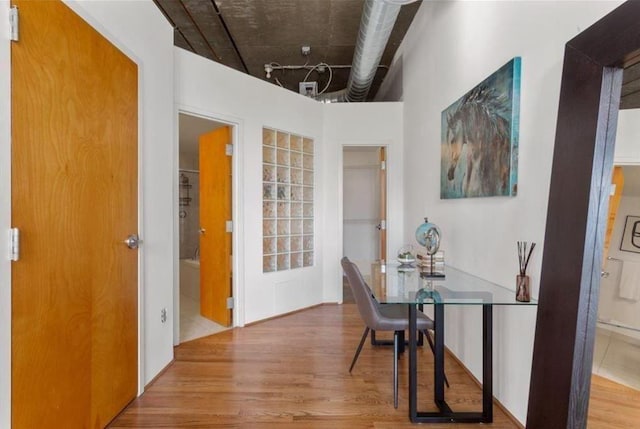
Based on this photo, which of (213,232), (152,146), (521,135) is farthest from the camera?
(213,232)

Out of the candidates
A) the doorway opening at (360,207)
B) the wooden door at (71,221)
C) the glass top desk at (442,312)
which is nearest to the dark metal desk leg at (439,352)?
the glass top desk at (442,312)

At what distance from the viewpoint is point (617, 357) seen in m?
1.11

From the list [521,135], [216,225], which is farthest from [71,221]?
[521,135]

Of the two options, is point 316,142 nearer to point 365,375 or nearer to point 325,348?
point 325,348

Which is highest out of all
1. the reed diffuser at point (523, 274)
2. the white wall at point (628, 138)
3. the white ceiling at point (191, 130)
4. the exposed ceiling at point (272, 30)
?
the exposed ceiling at point (272, 30)

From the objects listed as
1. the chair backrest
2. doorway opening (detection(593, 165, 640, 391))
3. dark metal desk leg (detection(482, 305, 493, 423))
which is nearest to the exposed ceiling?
the chair backrest

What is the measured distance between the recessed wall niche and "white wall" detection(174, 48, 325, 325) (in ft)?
0.35

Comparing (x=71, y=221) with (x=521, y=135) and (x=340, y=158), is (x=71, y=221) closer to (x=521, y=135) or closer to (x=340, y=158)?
(x=521, y=135)

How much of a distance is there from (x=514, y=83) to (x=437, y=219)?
1413 millimetres

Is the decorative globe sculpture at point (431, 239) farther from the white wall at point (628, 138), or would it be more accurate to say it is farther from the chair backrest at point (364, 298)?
the white wall at point (628, 138)

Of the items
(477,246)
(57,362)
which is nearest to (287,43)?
(477,246)

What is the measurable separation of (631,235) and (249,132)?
304 centimetres

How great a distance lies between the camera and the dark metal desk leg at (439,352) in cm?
186

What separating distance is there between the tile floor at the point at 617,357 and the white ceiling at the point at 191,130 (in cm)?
319
